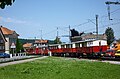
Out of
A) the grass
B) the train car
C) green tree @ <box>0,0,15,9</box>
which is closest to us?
green tree @ <box>0,0,15,9</box>

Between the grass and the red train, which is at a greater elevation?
the red train

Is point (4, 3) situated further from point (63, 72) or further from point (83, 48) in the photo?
point (83, 48)

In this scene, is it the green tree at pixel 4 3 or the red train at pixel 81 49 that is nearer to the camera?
the green tree at pixel 4 3

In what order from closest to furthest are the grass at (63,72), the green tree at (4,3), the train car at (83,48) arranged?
1. the green tree at (4,3)
2. the grass at (63,72)
3. the train car at (83,48)

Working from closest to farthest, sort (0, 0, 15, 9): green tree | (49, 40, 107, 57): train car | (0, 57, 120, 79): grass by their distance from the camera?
1. (0, 0, 15, 9): green tree
2. (0, 57, 120, 79): grass
3. (49, 40, 107, 57): train car

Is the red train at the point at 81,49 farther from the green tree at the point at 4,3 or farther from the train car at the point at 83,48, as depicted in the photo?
the green tree at the point at 4,3

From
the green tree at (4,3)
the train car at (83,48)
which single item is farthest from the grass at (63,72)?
the train car at (83,48)

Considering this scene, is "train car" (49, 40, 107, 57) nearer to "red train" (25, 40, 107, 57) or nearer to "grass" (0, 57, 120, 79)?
"red train" (25, 40, 107, 57)

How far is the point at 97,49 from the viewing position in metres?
52.2

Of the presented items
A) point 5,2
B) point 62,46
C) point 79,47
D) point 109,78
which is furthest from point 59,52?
point 5,2

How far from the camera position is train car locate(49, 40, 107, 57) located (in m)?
52.6

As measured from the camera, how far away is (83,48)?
57.5 meters

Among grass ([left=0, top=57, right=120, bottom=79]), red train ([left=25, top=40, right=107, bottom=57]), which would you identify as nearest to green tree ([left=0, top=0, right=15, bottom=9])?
grass ([left=0, top=57, right=120, bottom=79])

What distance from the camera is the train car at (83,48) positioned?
52.6 metres
